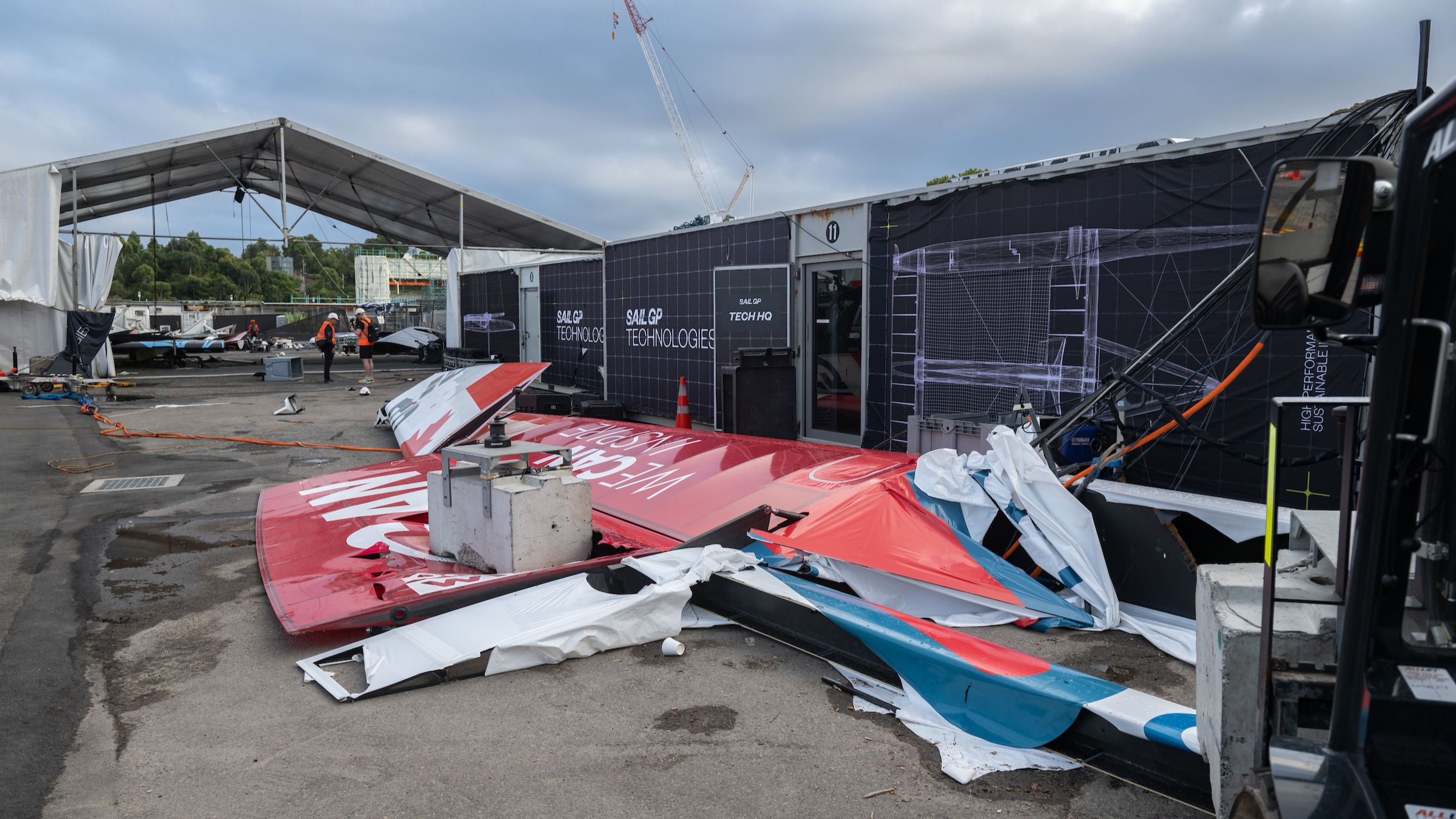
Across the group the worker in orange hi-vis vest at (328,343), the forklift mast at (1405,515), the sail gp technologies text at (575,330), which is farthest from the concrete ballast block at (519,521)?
the worker in orange hi-vis vest at (328,343)

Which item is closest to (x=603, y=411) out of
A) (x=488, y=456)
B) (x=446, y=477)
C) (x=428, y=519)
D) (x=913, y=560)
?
(x=428, y=519)

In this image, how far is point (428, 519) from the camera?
649 centimetres

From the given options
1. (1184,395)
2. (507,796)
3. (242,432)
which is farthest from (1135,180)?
(242,432)

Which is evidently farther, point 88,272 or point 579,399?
point 88,272

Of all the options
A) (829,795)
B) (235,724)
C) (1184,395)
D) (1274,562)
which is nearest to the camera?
(1274,562)

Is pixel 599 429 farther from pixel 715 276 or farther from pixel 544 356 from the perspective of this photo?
pixel 544 356

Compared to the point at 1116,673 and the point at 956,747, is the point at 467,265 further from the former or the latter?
the point at 956,747

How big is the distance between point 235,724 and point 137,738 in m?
0.36

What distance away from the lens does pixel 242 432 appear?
43.2ft

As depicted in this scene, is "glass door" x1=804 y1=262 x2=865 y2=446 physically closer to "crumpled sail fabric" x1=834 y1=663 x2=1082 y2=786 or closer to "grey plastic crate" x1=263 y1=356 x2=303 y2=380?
"crumpled sail fabric" x1=834 y1=663 x2=1082 y2=786

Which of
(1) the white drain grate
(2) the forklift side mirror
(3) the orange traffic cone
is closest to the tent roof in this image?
(1) the white drain grate

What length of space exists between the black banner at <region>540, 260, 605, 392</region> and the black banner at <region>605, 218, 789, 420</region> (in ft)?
2.40

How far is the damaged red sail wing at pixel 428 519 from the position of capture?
463 centimetres

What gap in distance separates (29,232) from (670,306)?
17.2 meters
